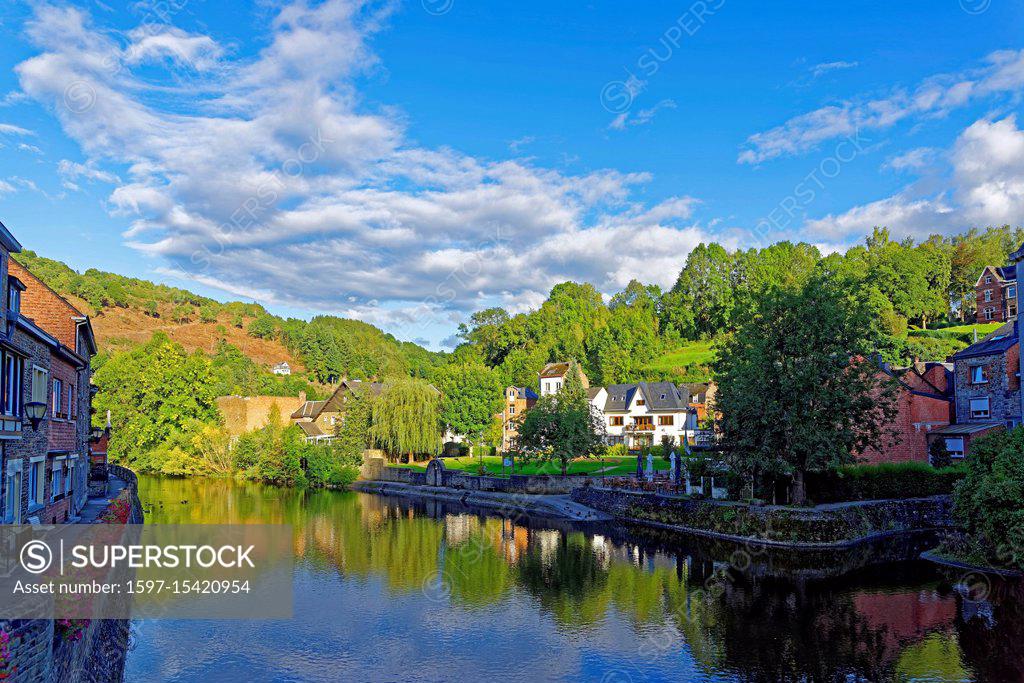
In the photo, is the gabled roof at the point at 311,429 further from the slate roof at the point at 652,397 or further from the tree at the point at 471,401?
the slate roof at the point at 652,397

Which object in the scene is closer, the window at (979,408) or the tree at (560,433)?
the window at (979,408)

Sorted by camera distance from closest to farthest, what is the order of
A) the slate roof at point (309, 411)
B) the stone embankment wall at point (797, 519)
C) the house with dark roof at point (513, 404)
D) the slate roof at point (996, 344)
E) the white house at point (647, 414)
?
the stone embankment wall at point (797, 519)
the slate roof at point (996, 344)
the white house at point (647, 414)
the house with dark roof at point (513, 404)
the slate roof at point (309, 411)

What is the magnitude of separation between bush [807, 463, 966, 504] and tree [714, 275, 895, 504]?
9.97ft

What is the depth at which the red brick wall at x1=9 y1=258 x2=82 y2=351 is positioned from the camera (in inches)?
914

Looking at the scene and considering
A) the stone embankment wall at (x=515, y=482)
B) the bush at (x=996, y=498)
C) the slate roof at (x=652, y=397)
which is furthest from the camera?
the slate roof at (x=652, y=397)

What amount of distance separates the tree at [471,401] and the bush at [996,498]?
48.6m

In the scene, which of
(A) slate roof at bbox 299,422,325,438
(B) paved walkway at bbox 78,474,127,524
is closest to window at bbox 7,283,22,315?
(B) paved walkway at bbox 78,474,127,524

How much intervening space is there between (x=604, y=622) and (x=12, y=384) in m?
17.5

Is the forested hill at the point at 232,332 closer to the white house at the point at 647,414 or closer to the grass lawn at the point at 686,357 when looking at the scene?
the grass lawn at the point at 686,357

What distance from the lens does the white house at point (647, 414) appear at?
71.0 meters

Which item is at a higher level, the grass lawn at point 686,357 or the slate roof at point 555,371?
the grass lawn at point 686,357

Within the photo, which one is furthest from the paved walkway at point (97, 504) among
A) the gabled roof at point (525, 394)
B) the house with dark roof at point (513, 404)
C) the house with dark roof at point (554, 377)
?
the house with dark roof at point (554, 377)

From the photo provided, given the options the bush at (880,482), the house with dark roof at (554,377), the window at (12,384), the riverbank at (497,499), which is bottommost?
the riverbank at (497,499)

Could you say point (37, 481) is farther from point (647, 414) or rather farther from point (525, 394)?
point (525, 394)
